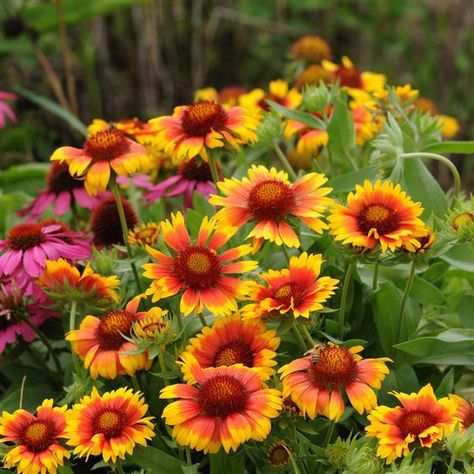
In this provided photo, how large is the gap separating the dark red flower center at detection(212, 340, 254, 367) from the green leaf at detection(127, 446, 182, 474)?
4.4 inches

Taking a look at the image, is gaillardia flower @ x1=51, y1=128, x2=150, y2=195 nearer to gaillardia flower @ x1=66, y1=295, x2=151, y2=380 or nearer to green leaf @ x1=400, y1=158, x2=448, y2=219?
gaillardia flower @ x1=66, y1=295, x2=151, y2=380

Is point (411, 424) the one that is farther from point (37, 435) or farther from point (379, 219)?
point (37, 435)

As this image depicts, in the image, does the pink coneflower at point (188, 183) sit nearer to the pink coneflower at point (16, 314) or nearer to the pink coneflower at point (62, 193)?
the pink coneflower at point (62, 193)

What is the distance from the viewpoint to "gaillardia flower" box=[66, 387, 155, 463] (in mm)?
919

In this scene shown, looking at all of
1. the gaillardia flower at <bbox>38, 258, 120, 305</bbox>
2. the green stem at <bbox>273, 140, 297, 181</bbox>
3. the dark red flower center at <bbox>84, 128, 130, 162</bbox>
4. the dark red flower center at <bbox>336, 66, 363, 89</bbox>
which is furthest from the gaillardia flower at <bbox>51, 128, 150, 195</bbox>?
the dark red flower center at <bbox>336, 66, 363, 89</bbox>

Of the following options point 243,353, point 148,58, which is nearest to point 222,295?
point 243,353

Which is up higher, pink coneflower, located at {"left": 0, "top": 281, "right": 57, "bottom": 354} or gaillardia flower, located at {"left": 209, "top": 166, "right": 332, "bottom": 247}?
gaillardia flower, located at {"left": 209, "top": 166, "right": 332, "bottom": 247}

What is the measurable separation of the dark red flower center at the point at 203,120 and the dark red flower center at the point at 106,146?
86 mm

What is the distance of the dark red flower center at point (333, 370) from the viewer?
92 centimetres

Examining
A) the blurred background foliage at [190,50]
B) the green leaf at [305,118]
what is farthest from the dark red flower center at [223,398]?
the blurred background foliage at [190,50]

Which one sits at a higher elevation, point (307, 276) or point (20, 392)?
point (307, 276)

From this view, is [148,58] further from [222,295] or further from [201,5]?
[222,295]

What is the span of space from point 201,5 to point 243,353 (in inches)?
95.4

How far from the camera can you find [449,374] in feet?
3.60
